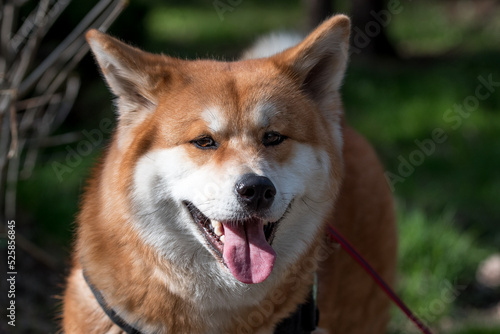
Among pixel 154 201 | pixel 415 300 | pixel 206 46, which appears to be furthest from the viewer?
pixel 206 46

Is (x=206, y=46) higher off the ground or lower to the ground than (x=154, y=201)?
lower

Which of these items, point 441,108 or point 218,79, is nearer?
point 218,79

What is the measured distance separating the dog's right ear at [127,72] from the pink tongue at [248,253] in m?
0.63

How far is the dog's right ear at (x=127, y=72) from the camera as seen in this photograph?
2.43 meters

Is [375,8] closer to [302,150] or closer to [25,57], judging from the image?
[25,57]

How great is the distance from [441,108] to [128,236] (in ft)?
19.5

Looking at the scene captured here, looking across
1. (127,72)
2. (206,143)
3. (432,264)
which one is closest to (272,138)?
(206,143)

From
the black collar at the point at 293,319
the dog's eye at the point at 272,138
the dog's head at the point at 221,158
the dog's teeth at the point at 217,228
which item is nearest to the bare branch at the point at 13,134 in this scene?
the dog's head at the point at 221,158

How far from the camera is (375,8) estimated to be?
9750mm

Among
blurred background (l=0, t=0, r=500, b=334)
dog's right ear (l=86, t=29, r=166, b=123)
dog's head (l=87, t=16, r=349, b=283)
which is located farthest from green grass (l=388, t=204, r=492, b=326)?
dog's right ear (l=86, t=29, r=166, b=123)

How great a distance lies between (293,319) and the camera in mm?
2676

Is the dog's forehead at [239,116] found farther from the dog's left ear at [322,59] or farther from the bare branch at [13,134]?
the bare branch at [13,134]

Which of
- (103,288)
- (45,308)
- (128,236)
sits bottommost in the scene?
(45,308)

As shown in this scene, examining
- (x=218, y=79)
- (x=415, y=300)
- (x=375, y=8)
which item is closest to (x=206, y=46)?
(x=375, y=8)
